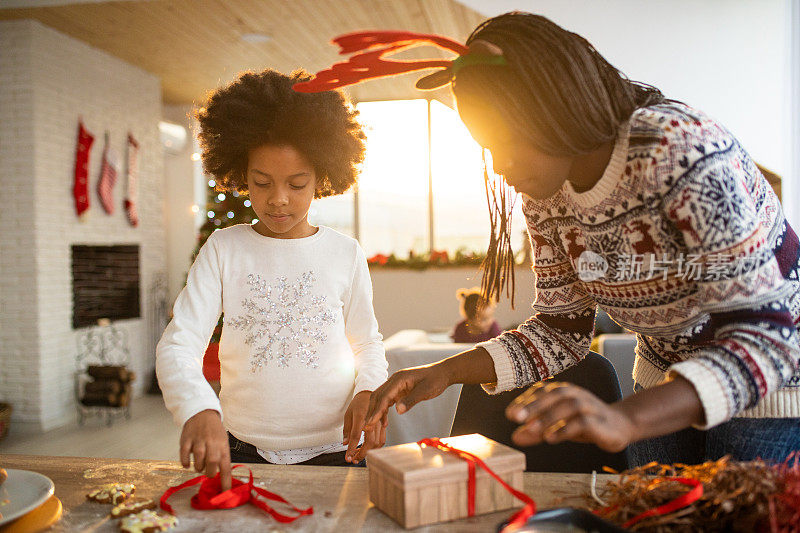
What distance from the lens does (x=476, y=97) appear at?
0.92 meters

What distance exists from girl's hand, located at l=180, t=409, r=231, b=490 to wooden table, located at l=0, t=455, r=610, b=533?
0.06 m

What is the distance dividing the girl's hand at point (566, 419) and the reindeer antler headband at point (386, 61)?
18.7 inches

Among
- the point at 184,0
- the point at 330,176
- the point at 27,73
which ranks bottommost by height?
the point at 330,176

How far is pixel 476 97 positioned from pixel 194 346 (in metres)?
0.71

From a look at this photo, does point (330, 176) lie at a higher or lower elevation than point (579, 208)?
higher

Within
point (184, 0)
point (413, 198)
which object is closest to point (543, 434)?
point (184, 0)

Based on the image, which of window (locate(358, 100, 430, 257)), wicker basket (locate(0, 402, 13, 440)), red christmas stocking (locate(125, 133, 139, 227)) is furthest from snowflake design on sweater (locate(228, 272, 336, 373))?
window (locate(358, 100, 430, 257))

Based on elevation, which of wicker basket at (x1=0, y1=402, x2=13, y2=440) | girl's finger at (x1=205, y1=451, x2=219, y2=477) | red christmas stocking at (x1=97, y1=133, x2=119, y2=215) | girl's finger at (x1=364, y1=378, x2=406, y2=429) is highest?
red christmas stocking at (x1=97, y1=133, x2=119, y2=215)

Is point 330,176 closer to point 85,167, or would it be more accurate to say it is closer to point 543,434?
point 543,434

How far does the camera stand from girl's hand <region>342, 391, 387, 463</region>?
1.16m

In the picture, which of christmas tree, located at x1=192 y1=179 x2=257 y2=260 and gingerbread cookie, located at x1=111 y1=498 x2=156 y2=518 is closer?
gingerbread cookie, located at x1=111 y1=498 x2=156 y2=518

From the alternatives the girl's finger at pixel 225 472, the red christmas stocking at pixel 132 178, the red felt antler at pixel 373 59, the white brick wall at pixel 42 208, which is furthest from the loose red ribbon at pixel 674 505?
the red christmas stocking at pixel 132 178

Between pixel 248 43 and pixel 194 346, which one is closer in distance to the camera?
pixel 194 346

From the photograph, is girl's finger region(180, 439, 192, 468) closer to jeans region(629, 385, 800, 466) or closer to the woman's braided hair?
the woman's braided hair
